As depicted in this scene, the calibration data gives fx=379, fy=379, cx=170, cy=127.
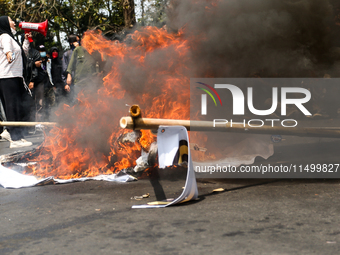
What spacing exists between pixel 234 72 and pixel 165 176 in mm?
1896

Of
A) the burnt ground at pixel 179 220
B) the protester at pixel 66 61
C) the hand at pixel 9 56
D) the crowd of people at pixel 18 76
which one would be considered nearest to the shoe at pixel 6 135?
the crowd of people at pixel 18 76

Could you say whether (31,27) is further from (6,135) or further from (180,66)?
(180,66)

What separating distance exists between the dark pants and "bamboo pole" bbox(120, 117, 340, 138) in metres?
4.97

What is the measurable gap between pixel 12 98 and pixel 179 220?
578 cm

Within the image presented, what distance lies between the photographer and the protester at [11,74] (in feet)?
24.5

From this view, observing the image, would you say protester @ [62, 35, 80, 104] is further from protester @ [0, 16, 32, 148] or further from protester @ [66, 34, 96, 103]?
protester @ [0, 16, 32, 148]

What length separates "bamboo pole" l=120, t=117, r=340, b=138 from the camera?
346 cm

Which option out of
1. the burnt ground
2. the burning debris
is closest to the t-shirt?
the burning debris

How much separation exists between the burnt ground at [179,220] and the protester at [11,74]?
350 cm

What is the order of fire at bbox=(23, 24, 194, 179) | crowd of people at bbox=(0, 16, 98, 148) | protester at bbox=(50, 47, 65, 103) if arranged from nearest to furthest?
fire at bbox=(23, 24, 194, 179) < crowd of people at bbox=(0, 16, 98, 148) < protester at bbox=(50, 47, 65, 103)

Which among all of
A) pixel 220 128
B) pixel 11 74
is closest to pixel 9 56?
pixel 11 74

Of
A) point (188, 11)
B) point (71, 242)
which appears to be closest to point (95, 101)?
point (188, 11)

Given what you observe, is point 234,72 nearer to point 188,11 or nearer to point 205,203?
point 188,11

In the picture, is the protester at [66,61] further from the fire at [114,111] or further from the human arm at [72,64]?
the fire at [114,111]
